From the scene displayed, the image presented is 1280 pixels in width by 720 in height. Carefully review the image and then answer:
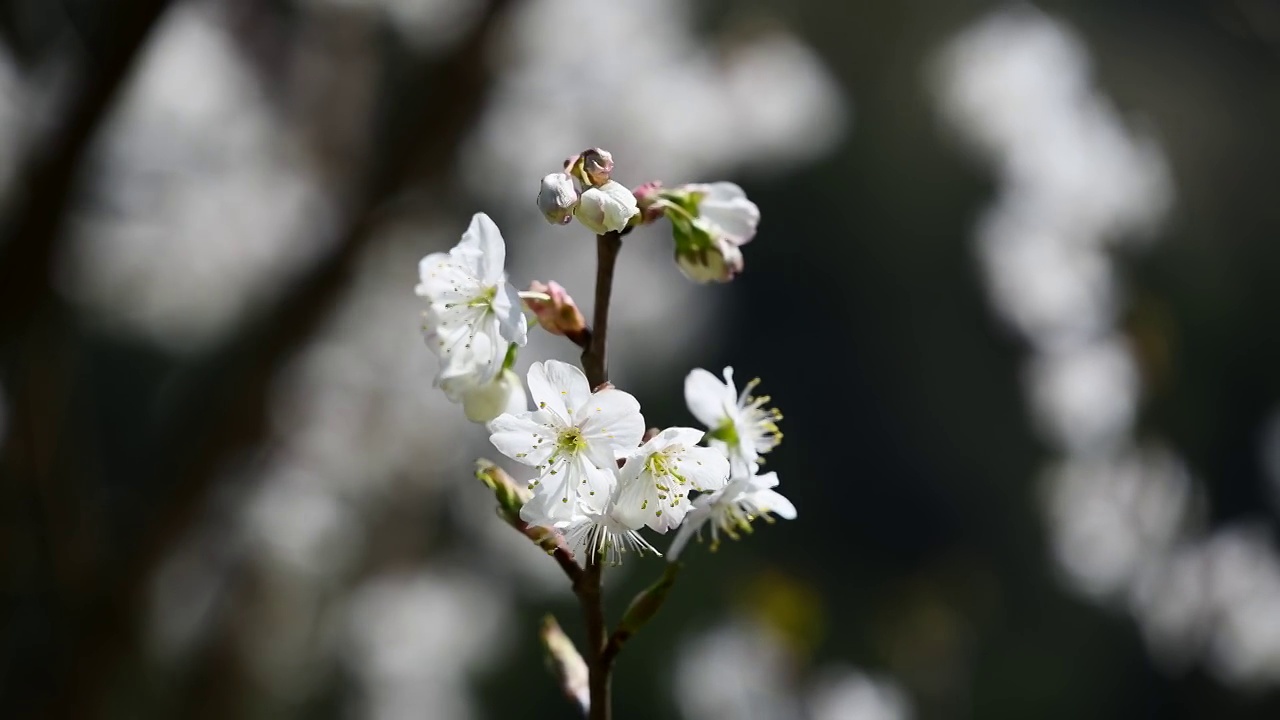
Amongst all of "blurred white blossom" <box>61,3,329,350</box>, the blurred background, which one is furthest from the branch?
"blurred white blossom" <box>61,3,329,350</box>

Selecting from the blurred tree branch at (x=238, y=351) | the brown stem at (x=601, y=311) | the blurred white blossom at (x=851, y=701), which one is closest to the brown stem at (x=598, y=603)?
the brown stem at (x=601, y=311)

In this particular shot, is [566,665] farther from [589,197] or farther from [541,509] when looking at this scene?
[589,197]

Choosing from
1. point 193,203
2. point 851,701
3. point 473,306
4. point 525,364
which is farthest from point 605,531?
point 193,203

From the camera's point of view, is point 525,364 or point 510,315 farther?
point 525,364

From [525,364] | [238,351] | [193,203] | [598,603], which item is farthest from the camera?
[193,203]

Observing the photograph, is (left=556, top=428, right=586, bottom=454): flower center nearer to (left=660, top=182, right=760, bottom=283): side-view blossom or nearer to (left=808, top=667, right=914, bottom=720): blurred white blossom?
(left=660, top=182, right=760, bottom=283): side-view blossom

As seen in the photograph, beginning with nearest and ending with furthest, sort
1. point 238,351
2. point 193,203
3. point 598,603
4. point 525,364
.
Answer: point 598,603 → point 238,351 → point 525,364 → point 193,203

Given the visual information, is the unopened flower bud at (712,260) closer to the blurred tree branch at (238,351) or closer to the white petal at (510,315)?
the white petal at (510,315)
